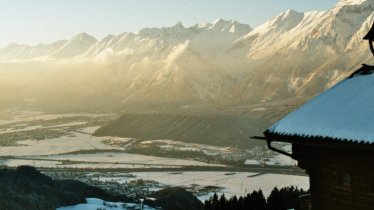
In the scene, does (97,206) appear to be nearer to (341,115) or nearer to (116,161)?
(341,115)

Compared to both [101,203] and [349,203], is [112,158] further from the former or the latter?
[349,203]

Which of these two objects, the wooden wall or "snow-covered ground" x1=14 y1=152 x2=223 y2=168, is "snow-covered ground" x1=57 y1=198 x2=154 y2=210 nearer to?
the wooden wall

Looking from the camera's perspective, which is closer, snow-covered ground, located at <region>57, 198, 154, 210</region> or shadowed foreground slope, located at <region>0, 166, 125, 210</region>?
shadowed foreground slope, located at <region>0, 166, 125, 210</region>

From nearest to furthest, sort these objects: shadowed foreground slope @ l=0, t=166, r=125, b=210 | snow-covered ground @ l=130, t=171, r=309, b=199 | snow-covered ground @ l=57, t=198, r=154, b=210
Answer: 1. shadowed foreground slope @ l=0, t=166, r=125, b=210
2. snow-covered ground @ l=57, t=198, r=154, b=210
3. snow-covered ground @ l=130, t=171, r=309, b=199

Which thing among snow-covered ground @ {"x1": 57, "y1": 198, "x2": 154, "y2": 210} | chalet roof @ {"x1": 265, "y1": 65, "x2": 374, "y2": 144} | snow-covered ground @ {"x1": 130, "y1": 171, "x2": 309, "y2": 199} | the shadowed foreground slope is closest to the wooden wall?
chalet roof @ {"x1": 265, "y1": 65, "x2": 374, "y2": 144}

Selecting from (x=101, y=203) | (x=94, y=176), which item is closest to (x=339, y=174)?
(x=101, y=203)

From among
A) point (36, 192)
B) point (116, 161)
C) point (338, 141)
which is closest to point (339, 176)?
point (338, 141)

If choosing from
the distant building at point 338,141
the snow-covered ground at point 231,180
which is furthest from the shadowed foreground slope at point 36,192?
the distant building at point 338,141

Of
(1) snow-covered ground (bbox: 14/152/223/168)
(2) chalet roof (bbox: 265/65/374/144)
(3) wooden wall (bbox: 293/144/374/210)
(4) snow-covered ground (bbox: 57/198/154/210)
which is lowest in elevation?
(4) snow-covered ground (bbox: 57/198/154/210)

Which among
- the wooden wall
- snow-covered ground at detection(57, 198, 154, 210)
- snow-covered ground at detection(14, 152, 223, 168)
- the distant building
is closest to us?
the distant building
